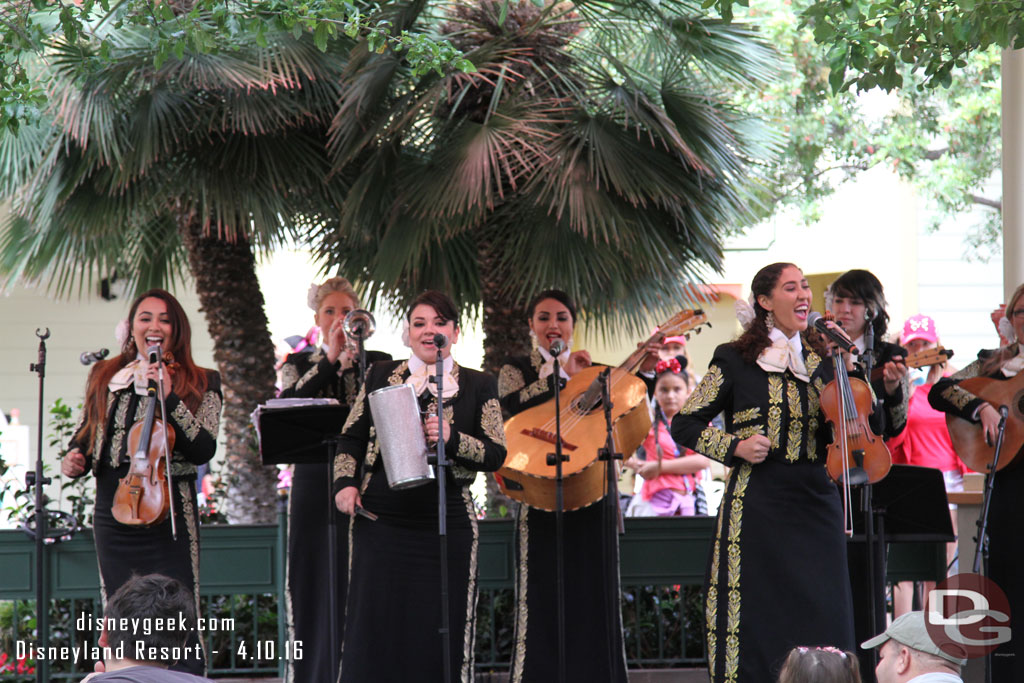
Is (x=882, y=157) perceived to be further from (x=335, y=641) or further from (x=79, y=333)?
(x=335, y=641)

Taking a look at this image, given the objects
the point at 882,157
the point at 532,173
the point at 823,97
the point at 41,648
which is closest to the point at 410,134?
the point at 532,173

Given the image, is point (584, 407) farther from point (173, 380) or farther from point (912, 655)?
point (912, 655)

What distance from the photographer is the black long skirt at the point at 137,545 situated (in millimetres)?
5746

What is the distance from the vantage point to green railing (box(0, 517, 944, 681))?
704 cm

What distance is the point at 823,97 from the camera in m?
14.7

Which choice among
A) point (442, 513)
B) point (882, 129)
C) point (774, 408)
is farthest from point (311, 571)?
point (882, 129)

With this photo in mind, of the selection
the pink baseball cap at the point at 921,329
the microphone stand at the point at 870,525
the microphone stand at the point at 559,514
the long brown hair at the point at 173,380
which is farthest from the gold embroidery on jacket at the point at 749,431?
the pink baseball cap at the point at 921,329

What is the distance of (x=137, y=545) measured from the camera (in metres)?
5.76

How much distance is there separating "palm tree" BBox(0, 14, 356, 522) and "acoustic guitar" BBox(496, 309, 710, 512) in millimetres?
2284

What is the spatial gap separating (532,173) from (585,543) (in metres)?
2.07

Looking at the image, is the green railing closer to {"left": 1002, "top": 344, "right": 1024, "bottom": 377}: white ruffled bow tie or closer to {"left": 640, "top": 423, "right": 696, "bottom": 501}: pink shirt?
{"left": 640, "top": 423, "right": 696, "bottom": 501}: pink shirt

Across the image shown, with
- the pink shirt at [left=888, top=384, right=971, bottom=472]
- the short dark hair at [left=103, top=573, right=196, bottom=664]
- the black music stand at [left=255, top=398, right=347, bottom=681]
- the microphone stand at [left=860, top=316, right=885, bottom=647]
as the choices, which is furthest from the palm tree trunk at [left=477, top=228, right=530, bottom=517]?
the short dark hair at [left=103, top=573, right=196, bottom=664]

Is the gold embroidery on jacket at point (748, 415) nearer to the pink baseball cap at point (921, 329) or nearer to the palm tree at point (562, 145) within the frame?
the palm tree at point (562, 145)

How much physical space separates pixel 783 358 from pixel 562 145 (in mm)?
2119
